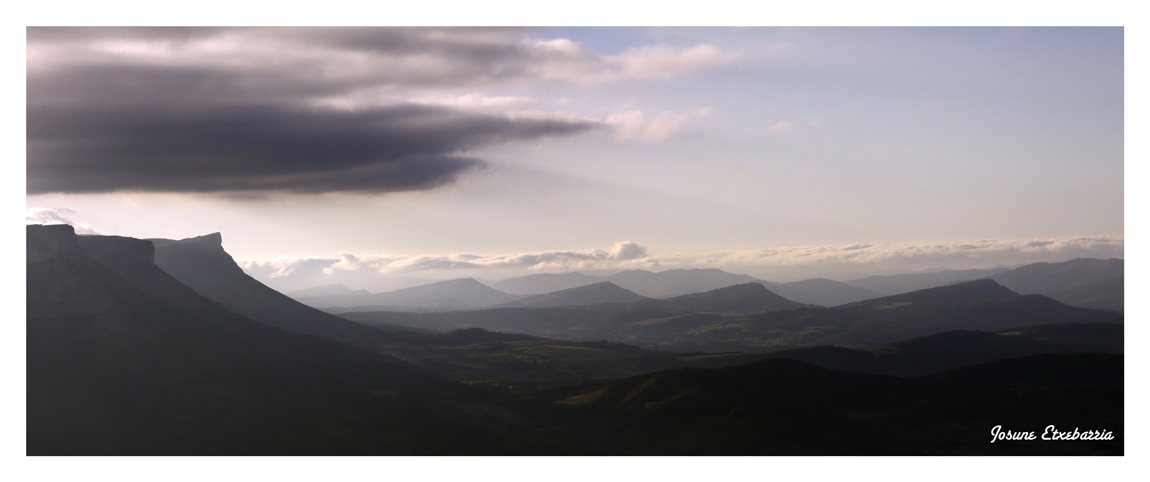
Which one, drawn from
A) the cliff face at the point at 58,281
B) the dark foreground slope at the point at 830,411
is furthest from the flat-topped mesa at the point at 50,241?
the dark foreground slope at the point at 830,411

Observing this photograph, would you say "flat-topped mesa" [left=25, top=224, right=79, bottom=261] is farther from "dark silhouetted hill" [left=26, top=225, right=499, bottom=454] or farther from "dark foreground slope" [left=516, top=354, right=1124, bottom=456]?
"dark foreground slope" [left=516, top=354, right=1124, bottom=456]

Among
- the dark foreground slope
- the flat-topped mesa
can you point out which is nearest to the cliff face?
the flat-topped mesa

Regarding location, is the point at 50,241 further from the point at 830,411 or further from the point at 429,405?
the point at 830,411

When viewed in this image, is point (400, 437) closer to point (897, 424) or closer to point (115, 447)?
point (115, 447)

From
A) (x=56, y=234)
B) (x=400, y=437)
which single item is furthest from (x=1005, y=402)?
(x=56, y=234)

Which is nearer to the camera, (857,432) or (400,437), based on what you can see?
(400,437)

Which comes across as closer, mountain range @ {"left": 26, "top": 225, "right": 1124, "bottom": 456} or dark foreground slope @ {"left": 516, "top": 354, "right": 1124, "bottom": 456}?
mountain range @ {"left": 26, "top": 225, "right": 1124, "bottom": 456}
